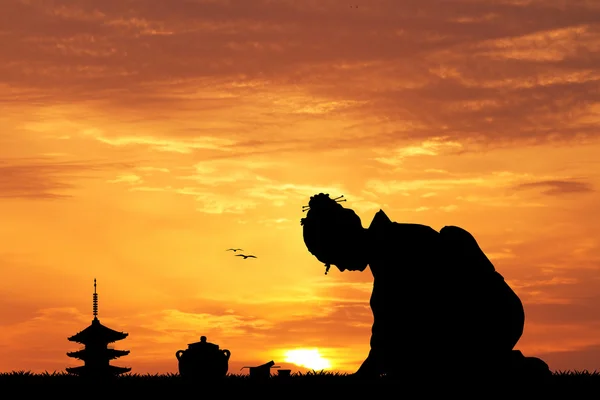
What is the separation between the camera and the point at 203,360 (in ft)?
56.2

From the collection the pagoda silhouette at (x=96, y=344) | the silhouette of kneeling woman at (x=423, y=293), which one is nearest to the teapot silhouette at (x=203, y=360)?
the silhouette of kneeling woman at (x=423, y=293)

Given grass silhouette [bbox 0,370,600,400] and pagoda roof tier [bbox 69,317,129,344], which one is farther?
pagoda roof tier [bbox 69,317,129,344]

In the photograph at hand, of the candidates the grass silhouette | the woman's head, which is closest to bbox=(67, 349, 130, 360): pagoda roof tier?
the grass silhouette

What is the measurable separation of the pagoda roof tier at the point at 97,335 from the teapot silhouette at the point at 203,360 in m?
46.7

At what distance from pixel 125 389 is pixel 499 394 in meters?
7.00

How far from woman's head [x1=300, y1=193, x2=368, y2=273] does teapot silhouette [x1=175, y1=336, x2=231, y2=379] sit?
4.62 metres

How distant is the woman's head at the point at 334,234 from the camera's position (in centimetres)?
1280

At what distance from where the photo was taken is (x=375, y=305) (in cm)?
1280

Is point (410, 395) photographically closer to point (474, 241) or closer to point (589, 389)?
point (474, 241)

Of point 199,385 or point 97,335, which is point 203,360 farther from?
point 97,335

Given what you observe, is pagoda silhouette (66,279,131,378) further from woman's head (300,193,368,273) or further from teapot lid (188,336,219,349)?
woman's head (300,193,368,273)

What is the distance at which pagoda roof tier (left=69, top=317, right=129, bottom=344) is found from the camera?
2511 inches

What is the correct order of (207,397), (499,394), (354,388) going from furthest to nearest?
(207,397) < (354,388) < (499,394)

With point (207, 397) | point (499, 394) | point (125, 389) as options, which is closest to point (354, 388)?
point (499, 394)
